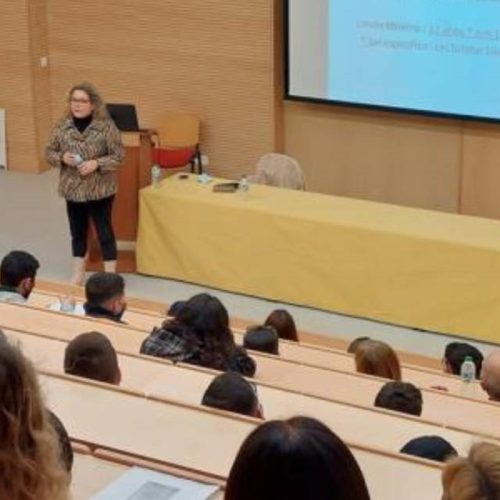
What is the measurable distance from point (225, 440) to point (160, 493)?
20.0 inches

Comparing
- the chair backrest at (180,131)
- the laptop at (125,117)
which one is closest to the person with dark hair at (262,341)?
the laptop at (125,117)

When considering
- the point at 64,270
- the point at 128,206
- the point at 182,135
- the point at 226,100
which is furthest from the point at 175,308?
the point at 226,100

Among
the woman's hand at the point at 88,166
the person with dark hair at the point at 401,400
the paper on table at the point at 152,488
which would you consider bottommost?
the person with dark hair at the point at 401,400

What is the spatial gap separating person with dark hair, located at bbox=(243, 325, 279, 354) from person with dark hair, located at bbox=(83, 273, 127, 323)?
2.35 feet

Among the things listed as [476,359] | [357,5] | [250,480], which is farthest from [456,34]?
[250,480]

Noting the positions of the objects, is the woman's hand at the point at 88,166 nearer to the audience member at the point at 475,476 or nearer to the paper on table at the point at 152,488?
the paper on table at the point at 152,488

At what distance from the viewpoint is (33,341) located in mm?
5375

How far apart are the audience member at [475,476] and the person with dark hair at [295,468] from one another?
17cm

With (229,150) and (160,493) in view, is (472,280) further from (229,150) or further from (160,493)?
(160,493)

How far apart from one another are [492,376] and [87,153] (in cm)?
393

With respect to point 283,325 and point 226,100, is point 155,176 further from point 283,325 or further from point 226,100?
point 283,325

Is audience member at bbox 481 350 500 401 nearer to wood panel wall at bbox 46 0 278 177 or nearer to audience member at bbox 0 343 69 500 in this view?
audience member at bbox 0 343 69 500

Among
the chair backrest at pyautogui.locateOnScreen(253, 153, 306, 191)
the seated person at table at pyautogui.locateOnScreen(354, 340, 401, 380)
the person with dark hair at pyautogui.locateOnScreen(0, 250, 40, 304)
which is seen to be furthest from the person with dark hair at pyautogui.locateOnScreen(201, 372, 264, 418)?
the chair backrest at pyautogui.locateOnScreen(253, 153, 306, 191)

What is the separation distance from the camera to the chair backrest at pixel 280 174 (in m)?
9.25
